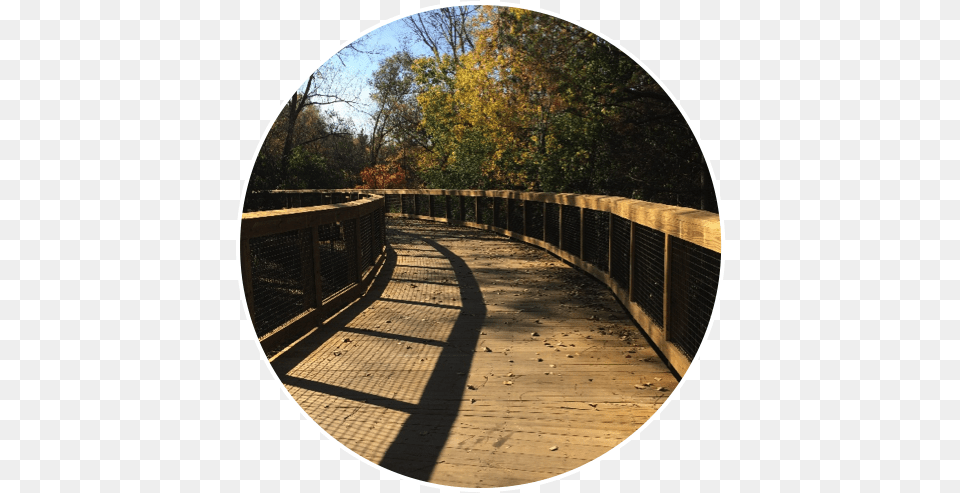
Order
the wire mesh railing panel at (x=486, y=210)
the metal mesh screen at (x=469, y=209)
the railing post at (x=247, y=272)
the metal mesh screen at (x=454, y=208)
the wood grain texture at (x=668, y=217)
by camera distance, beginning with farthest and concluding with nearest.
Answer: the metal mesh screen at (x=454, y=208) → the metal mesh screen at (x=469, y=209) → the wire mesh railing panel at (x=486, y=210) → the railing post at (x=247, y=272) → the wood grain texture at (x=668, y=217)

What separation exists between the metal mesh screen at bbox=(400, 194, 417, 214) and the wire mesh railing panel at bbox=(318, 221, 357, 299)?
14526 mm

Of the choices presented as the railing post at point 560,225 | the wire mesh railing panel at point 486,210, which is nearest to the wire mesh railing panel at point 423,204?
the wire mesh railing panel at point 486,210

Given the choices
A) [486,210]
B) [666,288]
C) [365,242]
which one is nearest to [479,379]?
[666,288]

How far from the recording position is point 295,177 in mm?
22406

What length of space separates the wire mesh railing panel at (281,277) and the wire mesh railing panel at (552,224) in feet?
19.6

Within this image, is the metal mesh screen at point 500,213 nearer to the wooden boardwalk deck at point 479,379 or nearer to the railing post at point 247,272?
the wooden boardwalk deck at point 479,379

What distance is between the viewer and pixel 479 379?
4797 millimetres

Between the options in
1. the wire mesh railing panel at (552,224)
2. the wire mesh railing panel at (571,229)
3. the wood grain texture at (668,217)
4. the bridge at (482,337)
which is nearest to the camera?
the bridge at (482,337)

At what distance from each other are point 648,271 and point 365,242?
4.21m

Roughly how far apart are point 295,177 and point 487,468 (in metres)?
20.3

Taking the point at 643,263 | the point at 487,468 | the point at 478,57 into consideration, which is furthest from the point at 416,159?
the point at 487,468

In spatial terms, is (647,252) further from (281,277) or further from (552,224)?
(552,224)

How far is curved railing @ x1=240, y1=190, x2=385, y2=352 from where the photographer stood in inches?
205

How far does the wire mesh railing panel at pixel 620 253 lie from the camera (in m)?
7.06
